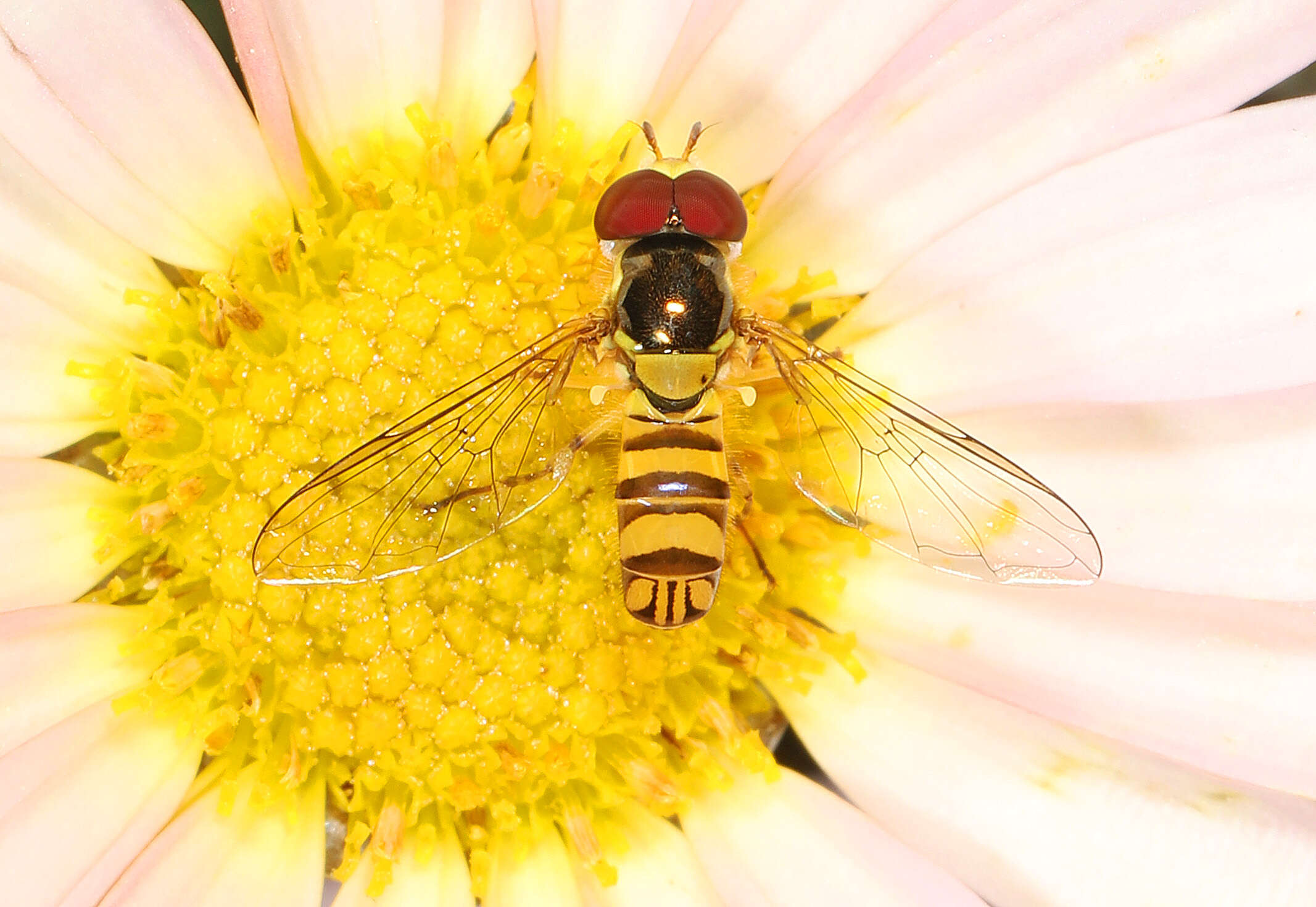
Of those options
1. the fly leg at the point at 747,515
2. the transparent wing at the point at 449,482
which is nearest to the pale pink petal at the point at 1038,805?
the fly leg at the point at 747,515

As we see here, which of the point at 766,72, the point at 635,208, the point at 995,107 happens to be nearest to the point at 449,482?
the point at 635,208

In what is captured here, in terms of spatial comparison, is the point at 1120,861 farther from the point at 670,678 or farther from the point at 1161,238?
the point at 1161,238

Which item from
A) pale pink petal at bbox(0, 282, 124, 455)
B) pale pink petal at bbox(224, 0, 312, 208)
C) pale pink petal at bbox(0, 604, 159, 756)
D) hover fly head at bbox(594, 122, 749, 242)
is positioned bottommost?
pale pink petal at bbox(0, 604, 159, 756)

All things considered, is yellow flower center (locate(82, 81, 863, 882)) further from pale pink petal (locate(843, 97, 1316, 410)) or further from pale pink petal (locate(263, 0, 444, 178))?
pale pink petal (locate(843, 97, 1316, 410))

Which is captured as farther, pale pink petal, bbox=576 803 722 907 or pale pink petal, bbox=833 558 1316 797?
pale pink petal, bbox=576 803 722 907

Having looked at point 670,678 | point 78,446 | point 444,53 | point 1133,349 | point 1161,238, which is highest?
point 444,53

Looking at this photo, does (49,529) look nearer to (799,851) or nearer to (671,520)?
(671,520)

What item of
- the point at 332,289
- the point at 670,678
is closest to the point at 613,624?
the point at 670,678


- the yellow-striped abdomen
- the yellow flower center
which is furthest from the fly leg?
the yellow-striped abdomen

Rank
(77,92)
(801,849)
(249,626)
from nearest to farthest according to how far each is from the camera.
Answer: (77,92), (249,626), (801,849)

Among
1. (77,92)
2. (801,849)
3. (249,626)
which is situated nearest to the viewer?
(77,92)
